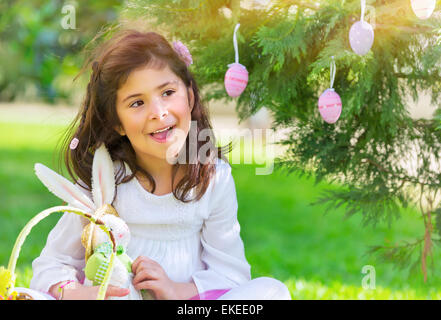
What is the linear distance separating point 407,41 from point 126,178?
3.73 ft

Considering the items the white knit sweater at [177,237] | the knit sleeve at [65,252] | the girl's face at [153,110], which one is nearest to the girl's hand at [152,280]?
the white knit sweater at [177,237]

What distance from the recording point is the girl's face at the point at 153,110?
1.90 m

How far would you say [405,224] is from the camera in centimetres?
499

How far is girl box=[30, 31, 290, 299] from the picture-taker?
1.90m

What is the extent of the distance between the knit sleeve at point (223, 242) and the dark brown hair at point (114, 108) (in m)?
0.07

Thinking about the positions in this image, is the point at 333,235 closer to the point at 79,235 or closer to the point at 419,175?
the point at 419,175

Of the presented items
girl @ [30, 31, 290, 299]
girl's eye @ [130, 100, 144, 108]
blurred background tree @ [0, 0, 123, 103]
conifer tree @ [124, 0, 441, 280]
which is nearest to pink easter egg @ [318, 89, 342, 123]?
conifer tree @ [124, 0, 441, 280]

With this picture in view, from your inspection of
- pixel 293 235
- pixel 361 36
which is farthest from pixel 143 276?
pixel 293 235

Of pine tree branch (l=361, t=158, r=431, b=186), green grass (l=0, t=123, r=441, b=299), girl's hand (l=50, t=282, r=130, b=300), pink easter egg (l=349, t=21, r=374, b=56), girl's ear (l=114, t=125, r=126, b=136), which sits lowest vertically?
green grass (l=0, t=123, r=441, b=299)

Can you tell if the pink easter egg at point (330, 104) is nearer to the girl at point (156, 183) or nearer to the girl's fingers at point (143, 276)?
the girl at point (156, 183)

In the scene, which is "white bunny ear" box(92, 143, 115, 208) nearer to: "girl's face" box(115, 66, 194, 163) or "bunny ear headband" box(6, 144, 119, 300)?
"bunny ear headband" box(6, 144, 119, 300)

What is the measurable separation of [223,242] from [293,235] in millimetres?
2702

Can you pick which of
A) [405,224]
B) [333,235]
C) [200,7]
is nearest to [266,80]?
[200,7]

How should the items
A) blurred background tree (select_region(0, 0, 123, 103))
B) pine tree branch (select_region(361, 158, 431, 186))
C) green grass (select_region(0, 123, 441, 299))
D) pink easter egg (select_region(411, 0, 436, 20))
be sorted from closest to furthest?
pink easter egg (select_region(411, 0, 436, 20)) → pine tree branch (select_region(361, 158, 431, 186)) → green grass (select_region(0, 123, 441, 299)) → blurred background tree (select_region(0, 0, 123, 103))
